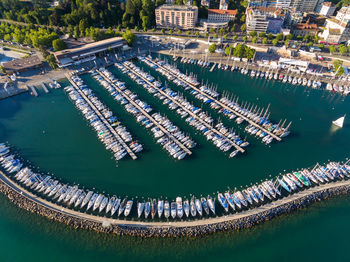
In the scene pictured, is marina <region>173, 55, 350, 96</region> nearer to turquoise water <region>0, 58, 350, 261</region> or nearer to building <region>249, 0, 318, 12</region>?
turquoise water <region>0, 58, 350, 261</region>

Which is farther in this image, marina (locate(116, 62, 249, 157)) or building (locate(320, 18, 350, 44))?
building (locate(320, 18, 350, 44))

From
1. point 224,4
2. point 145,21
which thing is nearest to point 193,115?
point 145,21

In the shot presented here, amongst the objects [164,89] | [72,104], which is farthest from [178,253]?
[72,104]

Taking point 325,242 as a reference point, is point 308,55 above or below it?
above

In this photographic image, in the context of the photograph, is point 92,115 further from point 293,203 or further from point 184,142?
point 293,203

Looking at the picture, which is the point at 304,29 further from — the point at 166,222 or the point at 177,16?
the point at 166,222

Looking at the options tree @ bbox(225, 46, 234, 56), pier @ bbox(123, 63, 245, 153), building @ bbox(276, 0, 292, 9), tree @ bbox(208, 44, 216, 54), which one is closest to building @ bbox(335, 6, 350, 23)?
building @ bbox(276, 0, 292, 9)

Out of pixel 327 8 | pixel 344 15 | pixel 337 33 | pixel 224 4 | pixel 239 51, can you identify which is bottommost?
pixel 239 51
